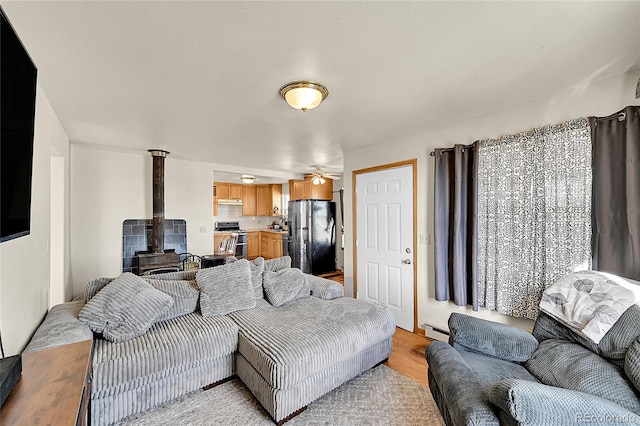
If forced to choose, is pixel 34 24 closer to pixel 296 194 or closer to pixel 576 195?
pixel 576 195

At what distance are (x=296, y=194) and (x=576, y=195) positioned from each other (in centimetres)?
497

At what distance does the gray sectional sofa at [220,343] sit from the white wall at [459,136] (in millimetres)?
875

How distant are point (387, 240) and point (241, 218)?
19.7 feet

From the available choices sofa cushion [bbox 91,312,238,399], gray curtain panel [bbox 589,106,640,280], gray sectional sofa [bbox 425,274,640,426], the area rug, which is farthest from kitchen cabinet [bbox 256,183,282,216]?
gray curtain panel [bbox 589,106,640,280]

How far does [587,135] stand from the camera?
201 centimetres

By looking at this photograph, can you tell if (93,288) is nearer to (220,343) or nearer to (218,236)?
(220,343)

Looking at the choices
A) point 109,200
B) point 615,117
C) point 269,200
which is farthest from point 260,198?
point 615,117

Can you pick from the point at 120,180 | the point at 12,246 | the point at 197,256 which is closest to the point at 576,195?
the point at 12,246

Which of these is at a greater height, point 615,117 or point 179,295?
point 615,117

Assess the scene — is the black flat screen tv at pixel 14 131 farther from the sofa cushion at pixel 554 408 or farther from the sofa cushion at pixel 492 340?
the sofa cushion at pixel 492 340

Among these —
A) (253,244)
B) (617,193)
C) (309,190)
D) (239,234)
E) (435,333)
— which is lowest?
(435,333)

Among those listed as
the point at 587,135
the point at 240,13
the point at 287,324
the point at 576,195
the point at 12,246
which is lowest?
the point at 287,324

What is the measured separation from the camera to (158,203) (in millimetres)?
4156

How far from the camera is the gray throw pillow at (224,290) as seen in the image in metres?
2.52
